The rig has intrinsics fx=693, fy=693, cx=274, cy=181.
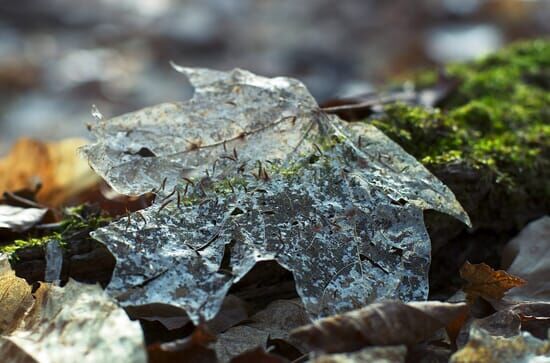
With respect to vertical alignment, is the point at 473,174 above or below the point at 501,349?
above

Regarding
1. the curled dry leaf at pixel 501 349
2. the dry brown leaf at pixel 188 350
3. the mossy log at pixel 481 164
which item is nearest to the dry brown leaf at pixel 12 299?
the dry brown leaf at pixel 188 350

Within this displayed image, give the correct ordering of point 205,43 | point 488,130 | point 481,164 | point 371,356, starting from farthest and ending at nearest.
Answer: point 205,43 < point 488,130 < point 481,164 < point 371,356

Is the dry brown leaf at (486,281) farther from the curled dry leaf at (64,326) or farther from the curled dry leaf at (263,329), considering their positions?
the curled dry leaf at (64,326)

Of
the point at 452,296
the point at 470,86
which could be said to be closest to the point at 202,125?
the point at 452,296

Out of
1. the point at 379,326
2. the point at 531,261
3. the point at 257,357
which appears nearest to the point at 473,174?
the point at 531,261

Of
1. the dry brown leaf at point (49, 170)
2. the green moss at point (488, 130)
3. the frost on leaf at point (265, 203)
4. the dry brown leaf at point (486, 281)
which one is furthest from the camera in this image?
the dry brown leaf at point (49, 170)

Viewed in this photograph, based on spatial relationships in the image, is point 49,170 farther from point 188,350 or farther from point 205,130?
point 188,350
